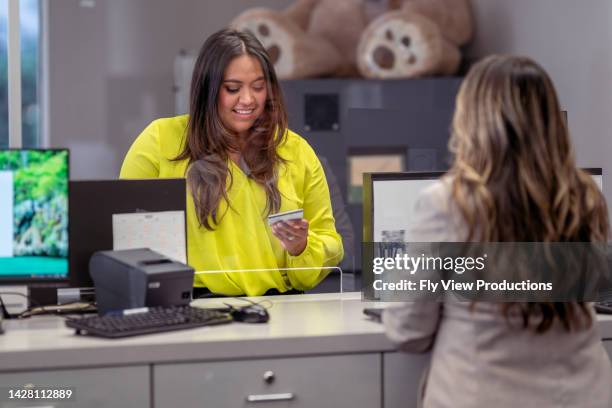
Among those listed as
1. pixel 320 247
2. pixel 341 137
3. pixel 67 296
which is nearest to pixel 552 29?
pixel 341 137

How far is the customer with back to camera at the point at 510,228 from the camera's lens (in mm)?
1882

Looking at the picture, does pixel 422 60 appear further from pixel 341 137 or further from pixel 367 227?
pixel 367 227

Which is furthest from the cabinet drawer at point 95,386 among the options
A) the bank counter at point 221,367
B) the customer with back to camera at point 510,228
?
the customer with back to camera at point 510,228

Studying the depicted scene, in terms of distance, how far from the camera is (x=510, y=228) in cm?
188

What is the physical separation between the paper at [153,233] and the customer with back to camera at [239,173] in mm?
246

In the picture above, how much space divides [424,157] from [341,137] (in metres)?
0.94

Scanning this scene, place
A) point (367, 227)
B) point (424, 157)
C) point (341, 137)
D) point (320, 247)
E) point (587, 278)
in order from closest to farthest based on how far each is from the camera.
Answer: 1. point (587, 278)
2. point (367, 227)
3. point (320, 247)
4. point (424, 157)
5. point (341, 137)

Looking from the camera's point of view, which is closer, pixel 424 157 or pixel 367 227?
pixel 367 227

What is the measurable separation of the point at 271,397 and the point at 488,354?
22.8 inches

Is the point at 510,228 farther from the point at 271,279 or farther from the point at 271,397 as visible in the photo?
the point at 271,279

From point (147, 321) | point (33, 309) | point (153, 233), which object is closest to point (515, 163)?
point (147, 321)

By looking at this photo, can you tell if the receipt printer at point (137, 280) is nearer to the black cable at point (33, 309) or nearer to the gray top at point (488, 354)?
the black cable at point (33, 309)

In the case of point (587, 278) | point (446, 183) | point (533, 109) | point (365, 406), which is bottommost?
point (365, 406)

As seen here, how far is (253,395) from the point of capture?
2281 mm
